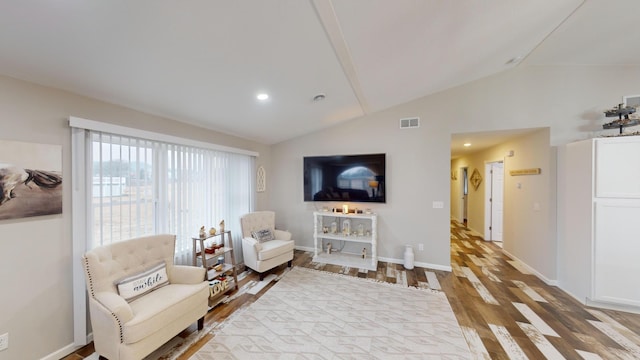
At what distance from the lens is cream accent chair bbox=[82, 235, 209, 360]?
1673 millimetres

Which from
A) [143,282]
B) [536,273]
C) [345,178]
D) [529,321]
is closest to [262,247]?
[143,282]

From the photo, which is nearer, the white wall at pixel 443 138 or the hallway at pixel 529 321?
the hallway at pixel 529 321

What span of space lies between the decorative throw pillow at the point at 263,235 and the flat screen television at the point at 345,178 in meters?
1.06

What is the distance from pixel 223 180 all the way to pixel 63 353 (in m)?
2.44

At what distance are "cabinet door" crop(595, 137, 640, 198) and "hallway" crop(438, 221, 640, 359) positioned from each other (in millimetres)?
1405

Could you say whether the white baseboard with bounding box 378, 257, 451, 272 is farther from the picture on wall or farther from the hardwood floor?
the picture on wall

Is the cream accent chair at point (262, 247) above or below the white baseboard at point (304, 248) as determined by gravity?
above

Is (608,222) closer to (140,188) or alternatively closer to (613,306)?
(613,306)

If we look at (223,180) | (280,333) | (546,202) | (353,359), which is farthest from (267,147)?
(546,202)

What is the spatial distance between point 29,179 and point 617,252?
5.89 metres

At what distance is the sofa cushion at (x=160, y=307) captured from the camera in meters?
1.67

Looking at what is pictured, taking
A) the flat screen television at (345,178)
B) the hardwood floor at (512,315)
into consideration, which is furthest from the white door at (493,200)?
the flat screen television at (345,178)

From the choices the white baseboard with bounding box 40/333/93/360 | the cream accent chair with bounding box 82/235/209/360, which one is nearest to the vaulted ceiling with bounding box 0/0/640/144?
the cream accent chair with bounding box 82/235/209/360

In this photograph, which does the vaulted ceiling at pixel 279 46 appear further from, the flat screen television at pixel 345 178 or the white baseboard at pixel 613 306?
the white baseboard at pixel 613 306
